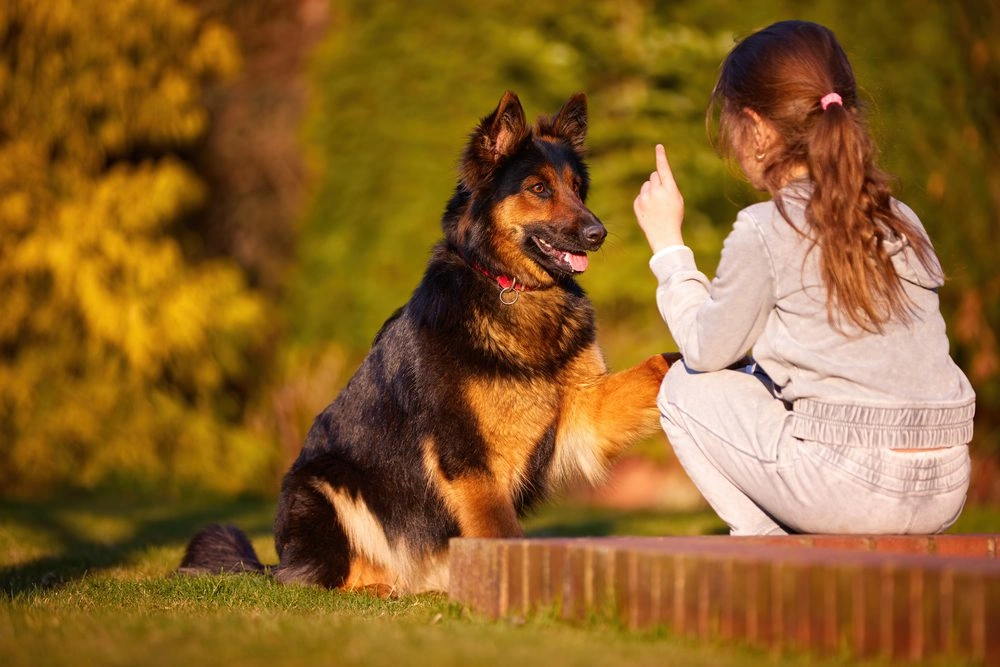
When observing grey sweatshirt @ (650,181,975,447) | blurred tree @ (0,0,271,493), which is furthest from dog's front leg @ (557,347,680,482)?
blurred tree @ (0,0,271,493)

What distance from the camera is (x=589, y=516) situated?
9.31 m

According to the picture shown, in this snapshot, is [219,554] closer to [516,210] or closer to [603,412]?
[603,412]

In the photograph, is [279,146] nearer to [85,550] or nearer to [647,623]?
[85,550]

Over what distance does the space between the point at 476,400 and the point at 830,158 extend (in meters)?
1.74

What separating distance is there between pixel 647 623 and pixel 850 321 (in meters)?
1.04

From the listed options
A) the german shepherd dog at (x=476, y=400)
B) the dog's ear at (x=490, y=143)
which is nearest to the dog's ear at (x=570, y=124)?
the german shepherd dog at (x=476, y=400)

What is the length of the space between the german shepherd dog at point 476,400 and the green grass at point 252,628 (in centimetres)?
32

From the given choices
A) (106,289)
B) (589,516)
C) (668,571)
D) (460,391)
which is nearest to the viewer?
(668,571)

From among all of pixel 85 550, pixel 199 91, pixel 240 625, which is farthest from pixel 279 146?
pixel 240 625

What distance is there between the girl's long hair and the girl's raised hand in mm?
352

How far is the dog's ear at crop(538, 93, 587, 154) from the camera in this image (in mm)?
5246

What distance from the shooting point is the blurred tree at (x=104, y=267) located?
36.6ft

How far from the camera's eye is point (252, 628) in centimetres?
332

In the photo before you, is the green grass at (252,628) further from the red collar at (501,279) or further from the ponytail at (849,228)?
the red collar at (501,279)
